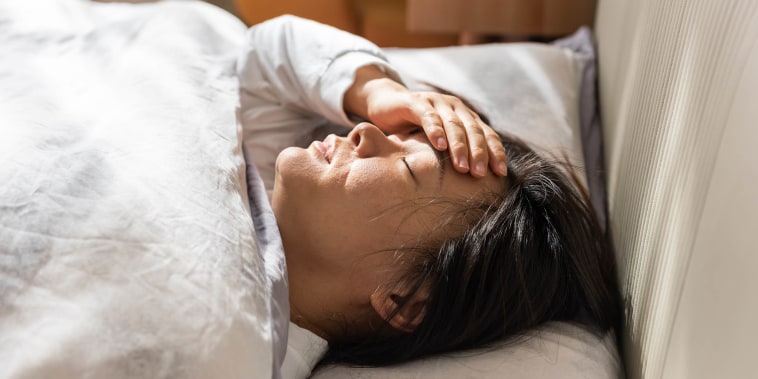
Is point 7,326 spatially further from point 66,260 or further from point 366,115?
point 366,115

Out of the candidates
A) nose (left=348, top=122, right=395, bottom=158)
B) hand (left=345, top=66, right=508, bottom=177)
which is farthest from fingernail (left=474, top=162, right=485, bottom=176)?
nose (left=348, top=122, right=395, bottom=158)

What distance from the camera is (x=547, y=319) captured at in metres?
0.94

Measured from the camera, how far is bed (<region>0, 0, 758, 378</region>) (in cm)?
63

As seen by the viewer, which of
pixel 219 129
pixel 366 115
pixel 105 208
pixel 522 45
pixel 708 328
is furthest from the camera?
pixel 522 45

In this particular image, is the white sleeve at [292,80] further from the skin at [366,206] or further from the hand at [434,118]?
the skin at [366,206]

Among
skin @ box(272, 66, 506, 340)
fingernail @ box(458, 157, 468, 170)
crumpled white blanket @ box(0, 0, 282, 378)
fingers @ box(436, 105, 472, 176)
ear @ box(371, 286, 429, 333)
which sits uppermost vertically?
crumpled white blanket @ box(0, 0, 282, 378)

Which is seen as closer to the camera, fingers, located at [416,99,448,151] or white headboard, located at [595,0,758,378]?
white headboard, located at [595,0,758,378]

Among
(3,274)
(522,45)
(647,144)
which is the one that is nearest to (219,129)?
(3,274)

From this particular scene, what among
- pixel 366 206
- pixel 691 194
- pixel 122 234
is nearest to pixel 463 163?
pixel 366 206

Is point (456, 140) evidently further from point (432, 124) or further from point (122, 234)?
point (122, 234)

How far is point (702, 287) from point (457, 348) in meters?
0.33

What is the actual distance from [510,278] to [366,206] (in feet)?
0.62

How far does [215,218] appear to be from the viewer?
31.1 inches

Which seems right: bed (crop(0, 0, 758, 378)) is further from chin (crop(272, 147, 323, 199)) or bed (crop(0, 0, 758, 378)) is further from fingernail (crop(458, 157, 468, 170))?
fingernail (crop(458, 157, 468, 170))
